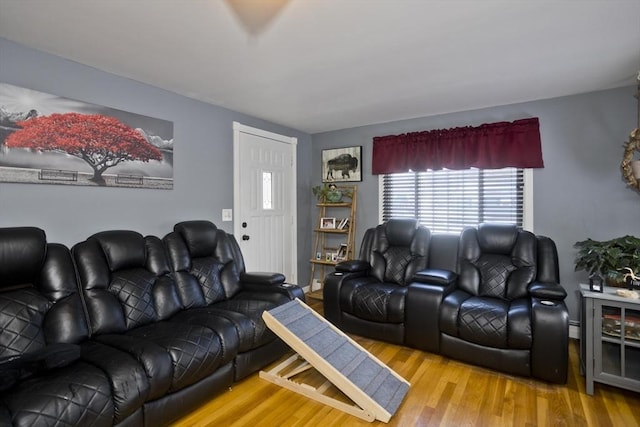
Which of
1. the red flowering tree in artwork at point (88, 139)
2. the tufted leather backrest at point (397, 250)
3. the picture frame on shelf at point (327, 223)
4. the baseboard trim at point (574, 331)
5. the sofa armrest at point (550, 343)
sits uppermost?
the red flowering tree in artwork at point (88, 139)

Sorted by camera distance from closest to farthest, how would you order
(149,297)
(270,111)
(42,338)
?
(42,338)
(149,297)
(270,111)

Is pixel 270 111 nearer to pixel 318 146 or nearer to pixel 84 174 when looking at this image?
pixel 318 146

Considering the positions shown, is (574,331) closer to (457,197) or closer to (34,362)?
(457,197)

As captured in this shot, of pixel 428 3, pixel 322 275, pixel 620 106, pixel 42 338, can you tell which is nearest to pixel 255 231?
pixel 322 275

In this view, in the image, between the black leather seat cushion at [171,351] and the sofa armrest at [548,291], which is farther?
the sofa armrest at [548,291]

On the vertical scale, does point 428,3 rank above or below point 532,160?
above

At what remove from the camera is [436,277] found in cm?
306

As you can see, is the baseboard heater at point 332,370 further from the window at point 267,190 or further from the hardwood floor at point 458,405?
the window at point 267,190

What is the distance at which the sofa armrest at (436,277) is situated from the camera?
3.04 metres

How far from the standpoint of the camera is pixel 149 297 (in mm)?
2451

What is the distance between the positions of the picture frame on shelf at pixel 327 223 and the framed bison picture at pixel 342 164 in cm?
58

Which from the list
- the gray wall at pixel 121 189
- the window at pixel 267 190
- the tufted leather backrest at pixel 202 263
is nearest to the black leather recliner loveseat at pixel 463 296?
the tufted leather backrest at pixel 202 263

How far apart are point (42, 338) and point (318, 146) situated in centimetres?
386

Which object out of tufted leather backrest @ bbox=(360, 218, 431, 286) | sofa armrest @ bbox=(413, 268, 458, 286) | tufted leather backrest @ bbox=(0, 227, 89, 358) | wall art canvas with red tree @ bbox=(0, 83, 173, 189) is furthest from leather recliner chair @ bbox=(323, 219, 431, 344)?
tufted leather backrest @ bbox=(0, 227, 89, 358)
